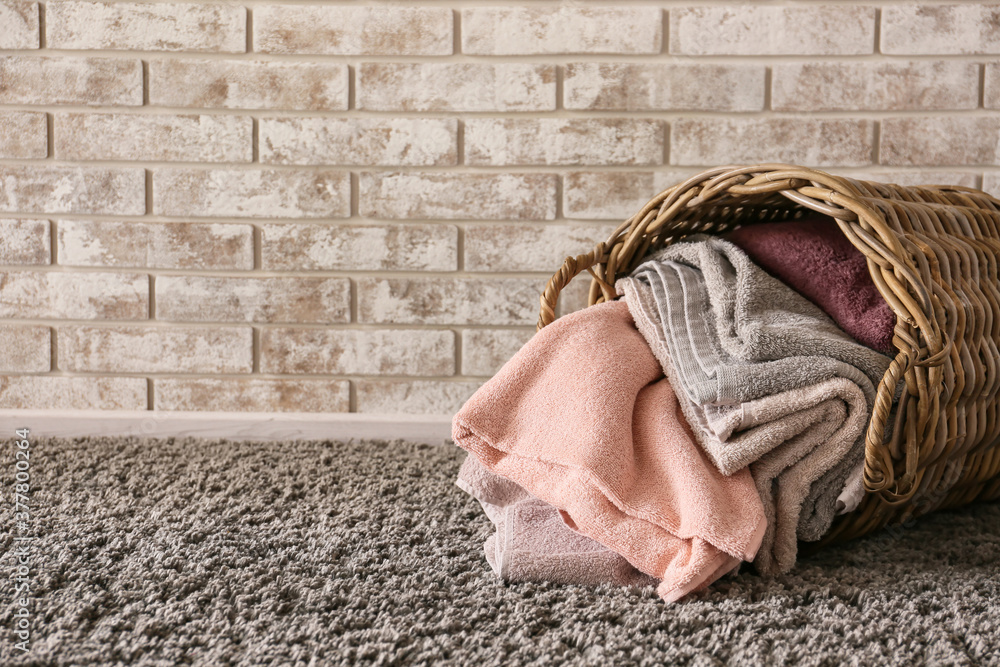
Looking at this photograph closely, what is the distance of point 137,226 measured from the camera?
1326 millimetres

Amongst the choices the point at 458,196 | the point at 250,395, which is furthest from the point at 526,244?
the point at 250,395

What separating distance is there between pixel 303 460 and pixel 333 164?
506 mm

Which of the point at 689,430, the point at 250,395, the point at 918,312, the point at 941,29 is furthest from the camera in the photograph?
the point at 250,395

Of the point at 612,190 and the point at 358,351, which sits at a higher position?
the point at 612,190

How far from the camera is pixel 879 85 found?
4.18 feet

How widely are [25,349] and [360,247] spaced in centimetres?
63

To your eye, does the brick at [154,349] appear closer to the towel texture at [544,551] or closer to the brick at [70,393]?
the brick at [70,393]

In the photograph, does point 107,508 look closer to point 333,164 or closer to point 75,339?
point 75,339

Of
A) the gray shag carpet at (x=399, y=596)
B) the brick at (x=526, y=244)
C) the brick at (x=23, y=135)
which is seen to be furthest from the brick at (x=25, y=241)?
the brick at (x=526, y=244)

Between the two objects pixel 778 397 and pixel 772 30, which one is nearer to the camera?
pixel 778 397

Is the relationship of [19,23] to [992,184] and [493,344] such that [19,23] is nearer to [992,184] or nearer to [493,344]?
[493,344]

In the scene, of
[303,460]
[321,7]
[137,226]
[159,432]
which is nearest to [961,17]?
[321,7]

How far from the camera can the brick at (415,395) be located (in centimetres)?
136

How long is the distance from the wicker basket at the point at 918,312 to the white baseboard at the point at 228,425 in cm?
44
